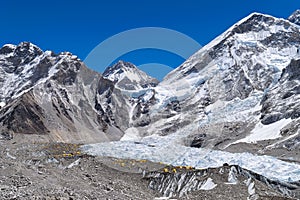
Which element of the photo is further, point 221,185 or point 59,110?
point 59,110

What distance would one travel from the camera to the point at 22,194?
76.0 ft

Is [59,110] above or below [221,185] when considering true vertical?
above

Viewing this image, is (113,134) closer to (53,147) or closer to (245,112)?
(245,112)

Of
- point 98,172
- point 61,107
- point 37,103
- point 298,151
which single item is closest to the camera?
point 98,172

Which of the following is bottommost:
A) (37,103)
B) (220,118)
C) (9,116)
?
(9,116)

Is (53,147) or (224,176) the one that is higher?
(53,147)

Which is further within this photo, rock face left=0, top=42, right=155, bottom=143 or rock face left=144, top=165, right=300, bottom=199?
rock face left=0, top=42, right=155, bottom=143

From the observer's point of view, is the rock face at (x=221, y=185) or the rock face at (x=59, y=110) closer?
the rock face at (x=221, y=185)

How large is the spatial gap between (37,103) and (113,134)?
47.2 meters

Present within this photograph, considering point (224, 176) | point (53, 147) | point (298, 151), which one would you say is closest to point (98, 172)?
point (224, 176)

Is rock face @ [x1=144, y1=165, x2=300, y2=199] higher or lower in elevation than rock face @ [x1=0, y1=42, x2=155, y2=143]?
lower

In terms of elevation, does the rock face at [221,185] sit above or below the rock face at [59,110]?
below

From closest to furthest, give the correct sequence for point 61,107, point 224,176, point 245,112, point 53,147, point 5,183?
point 5,183 < point 224,176 < point 53,147 < point 61,107 < point 245,112

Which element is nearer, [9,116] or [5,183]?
[5,183]
